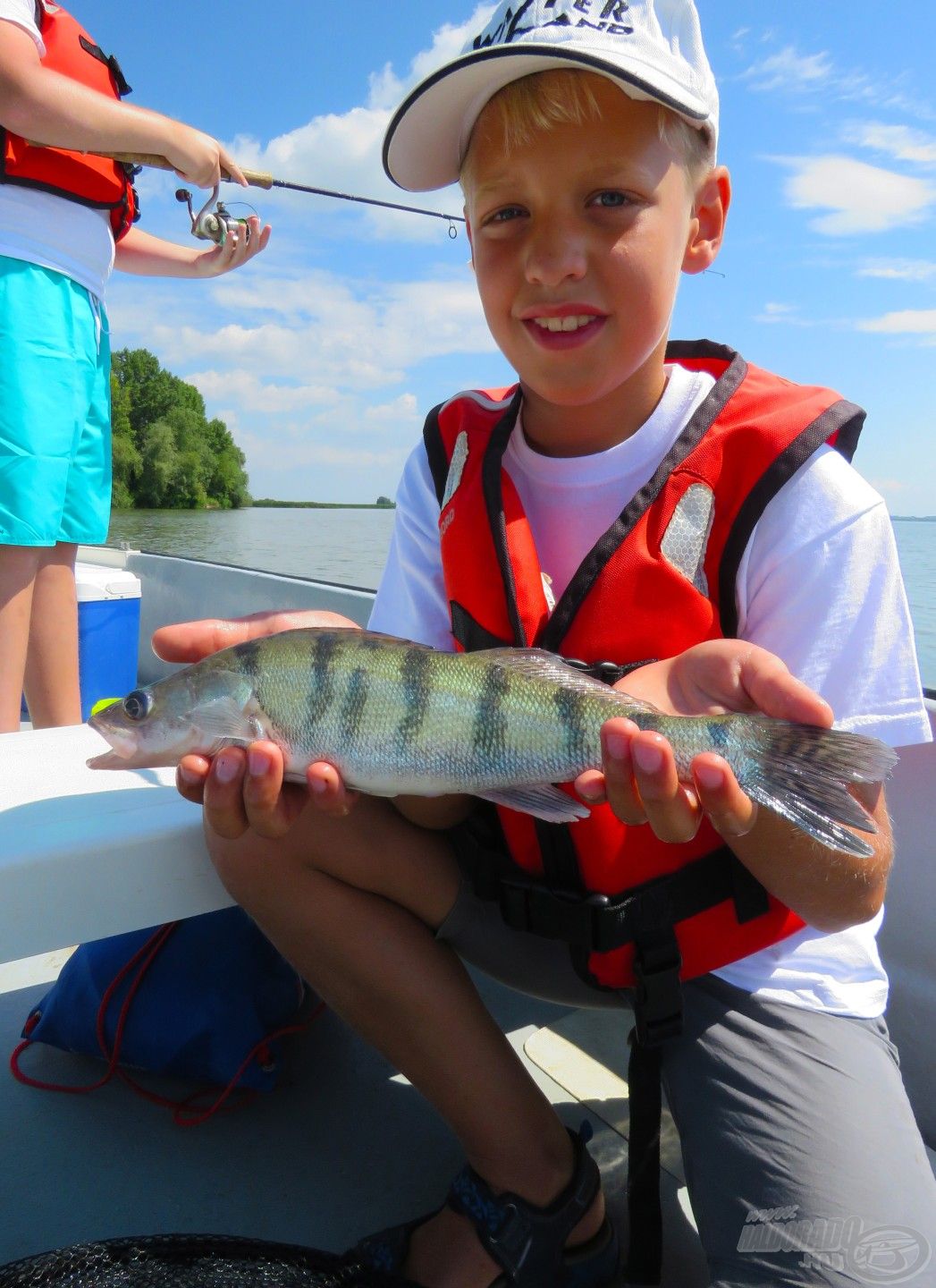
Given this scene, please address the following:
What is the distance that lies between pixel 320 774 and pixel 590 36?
1.79 m

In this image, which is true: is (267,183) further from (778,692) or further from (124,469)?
(124,469)

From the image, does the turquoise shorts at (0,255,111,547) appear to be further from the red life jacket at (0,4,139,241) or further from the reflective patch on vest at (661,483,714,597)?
Answer: the reflective patch on vest at (661,483,714,597)

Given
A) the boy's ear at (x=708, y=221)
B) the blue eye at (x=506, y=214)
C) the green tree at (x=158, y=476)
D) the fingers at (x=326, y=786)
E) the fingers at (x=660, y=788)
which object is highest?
the boy's ear at (x=708, y=221)

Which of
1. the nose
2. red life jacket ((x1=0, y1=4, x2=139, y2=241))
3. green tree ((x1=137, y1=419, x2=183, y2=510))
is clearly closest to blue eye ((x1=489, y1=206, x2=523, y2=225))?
the nose

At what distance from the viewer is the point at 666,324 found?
232 cm

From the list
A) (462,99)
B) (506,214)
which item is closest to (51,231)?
(462,99)

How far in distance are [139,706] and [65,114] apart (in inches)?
80.3

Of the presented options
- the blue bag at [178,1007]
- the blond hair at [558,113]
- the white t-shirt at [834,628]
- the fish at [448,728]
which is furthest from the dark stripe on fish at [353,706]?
the blond hair at [558,113]

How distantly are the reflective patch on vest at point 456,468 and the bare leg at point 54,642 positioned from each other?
1.60 metres

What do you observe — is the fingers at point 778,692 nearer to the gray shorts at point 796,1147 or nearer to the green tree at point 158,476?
the gray shorts at point 796,1147

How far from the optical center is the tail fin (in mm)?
1556

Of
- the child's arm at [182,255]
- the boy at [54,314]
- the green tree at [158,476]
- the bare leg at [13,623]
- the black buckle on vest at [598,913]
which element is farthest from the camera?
the green tree at [158,476]

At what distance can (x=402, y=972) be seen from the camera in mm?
2146

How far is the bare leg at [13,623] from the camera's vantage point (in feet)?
9.95
